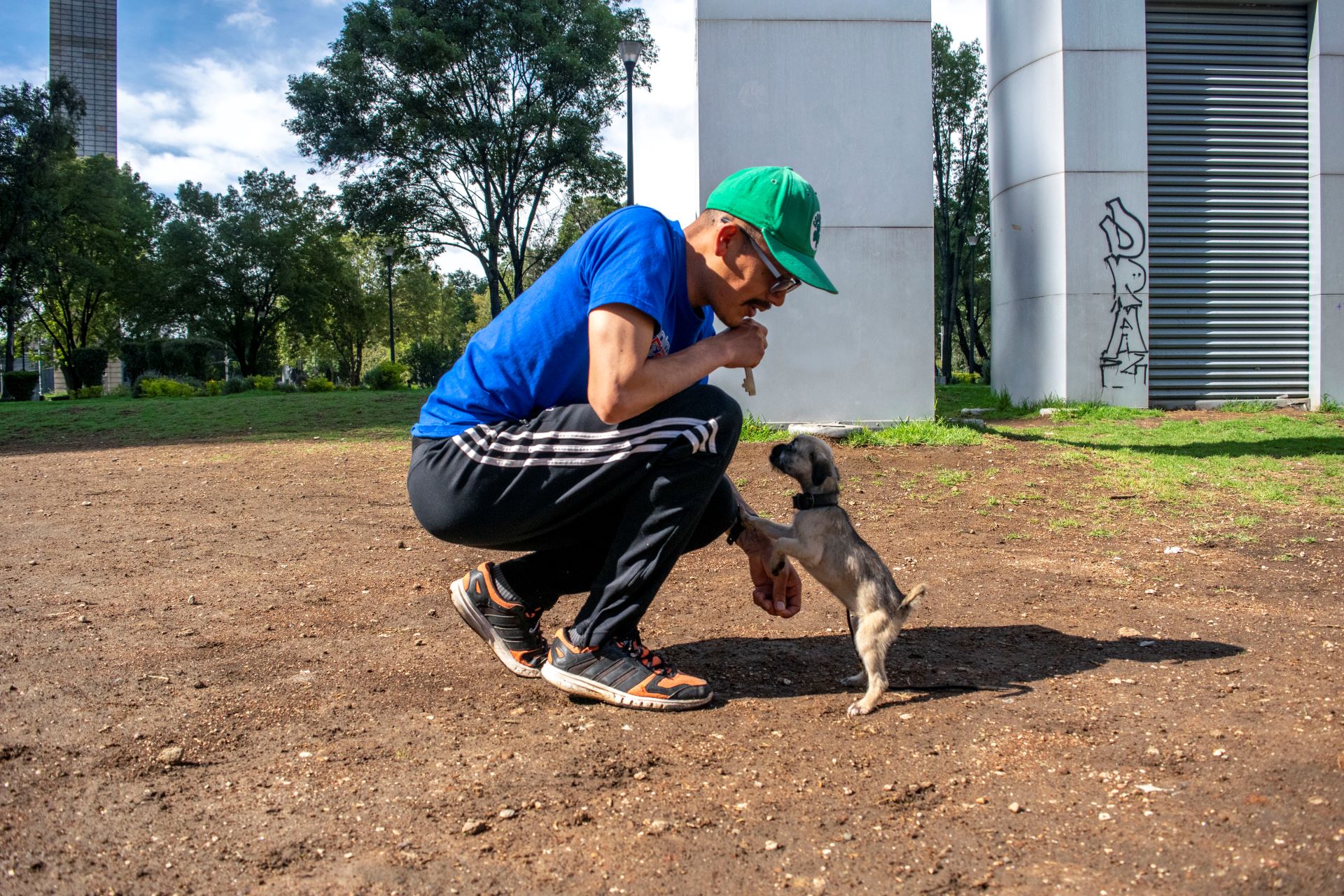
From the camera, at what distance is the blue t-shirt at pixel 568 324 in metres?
2.62

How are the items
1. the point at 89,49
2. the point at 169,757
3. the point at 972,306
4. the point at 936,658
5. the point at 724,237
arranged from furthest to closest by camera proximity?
the point at 89,49 → the point at 972,306 → the point at 936,658 → the point at 724,237 → the point at 169,757

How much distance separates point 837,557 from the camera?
318 cm

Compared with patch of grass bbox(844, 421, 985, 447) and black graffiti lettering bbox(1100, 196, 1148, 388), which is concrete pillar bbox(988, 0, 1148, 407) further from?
patch of grass bbox(844, 421, 985, 447)

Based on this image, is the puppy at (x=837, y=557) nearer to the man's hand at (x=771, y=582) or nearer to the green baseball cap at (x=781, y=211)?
the man's hand at (x=771, y=582)

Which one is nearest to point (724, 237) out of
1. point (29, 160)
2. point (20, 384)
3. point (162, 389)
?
point (162, 389)

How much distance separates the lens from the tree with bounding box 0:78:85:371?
3086cm

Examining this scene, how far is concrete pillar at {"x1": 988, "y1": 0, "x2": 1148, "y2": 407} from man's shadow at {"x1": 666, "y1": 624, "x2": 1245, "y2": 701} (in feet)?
35.3

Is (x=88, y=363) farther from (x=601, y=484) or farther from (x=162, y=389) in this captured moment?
(x=601, y=484)

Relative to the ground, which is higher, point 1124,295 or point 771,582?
point 1124,295

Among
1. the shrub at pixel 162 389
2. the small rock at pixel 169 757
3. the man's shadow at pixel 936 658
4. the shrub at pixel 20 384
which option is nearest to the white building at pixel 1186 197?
the man's shadow at pixel 936 658

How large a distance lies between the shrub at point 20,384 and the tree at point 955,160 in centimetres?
2945

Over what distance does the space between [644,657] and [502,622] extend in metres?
0.53

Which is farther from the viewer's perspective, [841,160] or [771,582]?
[841,160]

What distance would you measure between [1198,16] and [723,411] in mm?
14291
